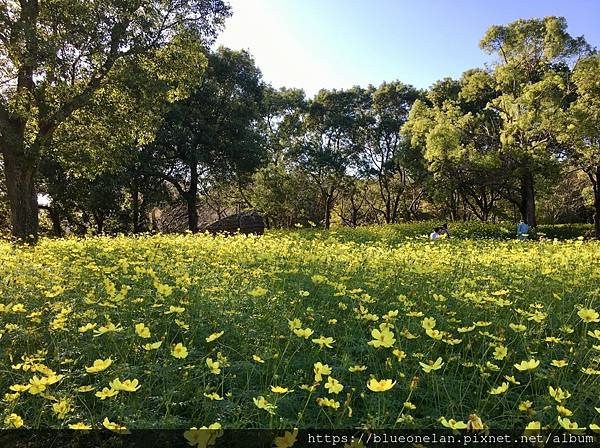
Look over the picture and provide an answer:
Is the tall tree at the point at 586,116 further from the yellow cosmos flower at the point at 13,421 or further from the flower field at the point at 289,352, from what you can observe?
the yellow cosmos flower at the point at 13,421

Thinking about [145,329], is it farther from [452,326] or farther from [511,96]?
[511,96]

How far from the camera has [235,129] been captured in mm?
19406

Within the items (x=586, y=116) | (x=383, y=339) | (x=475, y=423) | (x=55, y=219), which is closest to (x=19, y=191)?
(x=383, y=339)

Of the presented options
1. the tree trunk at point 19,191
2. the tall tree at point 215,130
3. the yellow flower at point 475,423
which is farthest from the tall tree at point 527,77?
the yellow flower at point 475,423

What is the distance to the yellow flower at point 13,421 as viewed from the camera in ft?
5.46

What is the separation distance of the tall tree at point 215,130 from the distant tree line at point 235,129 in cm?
7

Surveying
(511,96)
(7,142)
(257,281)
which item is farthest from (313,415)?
(511,96)

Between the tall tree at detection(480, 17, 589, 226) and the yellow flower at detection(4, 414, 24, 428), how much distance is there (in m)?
17.6

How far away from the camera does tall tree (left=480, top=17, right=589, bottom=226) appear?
1677 cm

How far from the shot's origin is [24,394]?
2168 mm

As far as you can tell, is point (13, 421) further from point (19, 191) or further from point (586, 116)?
point (586, 116)

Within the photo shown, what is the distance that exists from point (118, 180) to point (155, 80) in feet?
36.2

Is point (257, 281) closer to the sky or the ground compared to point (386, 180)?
closer to the ground

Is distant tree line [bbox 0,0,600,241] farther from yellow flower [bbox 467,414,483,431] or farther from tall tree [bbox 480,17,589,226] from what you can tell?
yellow flower [bbox 467,414,483,431]
